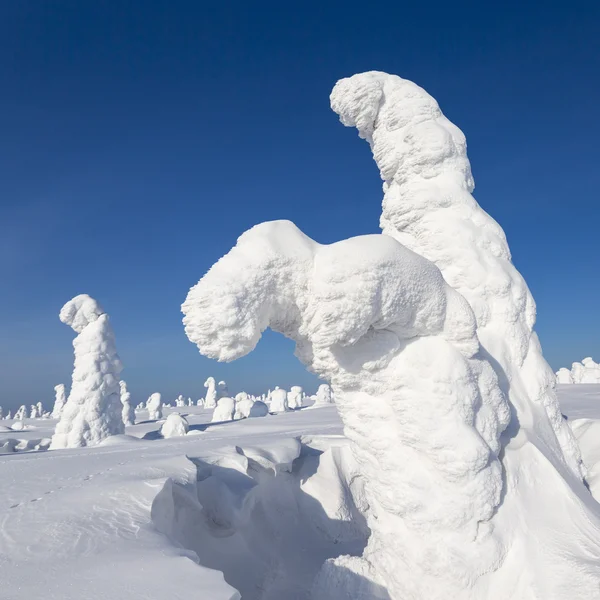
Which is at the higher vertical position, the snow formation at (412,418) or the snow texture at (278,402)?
the snow texture at (278,402)

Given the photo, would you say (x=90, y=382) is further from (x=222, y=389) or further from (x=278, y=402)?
(x=222, y=389)

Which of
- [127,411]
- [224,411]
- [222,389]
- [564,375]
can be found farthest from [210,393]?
[564,375]

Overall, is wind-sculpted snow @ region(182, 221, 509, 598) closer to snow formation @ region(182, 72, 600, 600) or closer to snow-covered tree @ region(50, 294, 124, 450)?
snow formation @ region(182, 72, 600, 600)

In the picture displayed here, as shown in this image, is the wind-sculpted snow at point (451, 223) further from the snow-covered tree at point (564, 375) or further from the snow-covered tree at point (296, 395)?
the snow-covered tree at point (296, 395)

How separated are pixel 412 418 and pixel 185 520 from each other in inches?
95.3

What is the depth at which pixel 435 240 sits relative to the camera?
5.58 meters

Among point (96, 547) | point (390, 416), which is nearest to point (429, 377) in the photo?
point (390, 416)

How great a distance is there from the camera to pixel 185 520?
4.37 m

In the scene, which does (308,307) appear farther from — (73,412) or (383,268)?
(73,412)

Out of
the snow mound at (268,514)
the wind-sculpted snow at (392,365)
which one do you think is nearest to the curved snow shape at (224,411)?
the snow mound at (268,514)

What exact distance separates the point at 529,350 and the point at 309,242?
3.22 meters

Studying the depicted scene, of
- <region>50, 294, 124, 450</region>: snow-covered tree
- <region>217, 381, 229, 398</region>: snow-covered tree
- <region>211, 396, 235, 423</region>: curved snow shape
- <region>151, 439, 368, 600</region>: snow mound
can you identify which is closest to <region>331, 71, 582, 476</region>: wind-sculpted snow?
<region>151, 439, 368, 600</region>: snow mound

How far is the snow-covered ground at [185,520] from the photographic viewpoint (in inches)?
89.5

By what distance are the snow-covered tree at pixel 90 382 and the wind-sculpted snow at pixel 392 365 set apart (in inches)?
520
